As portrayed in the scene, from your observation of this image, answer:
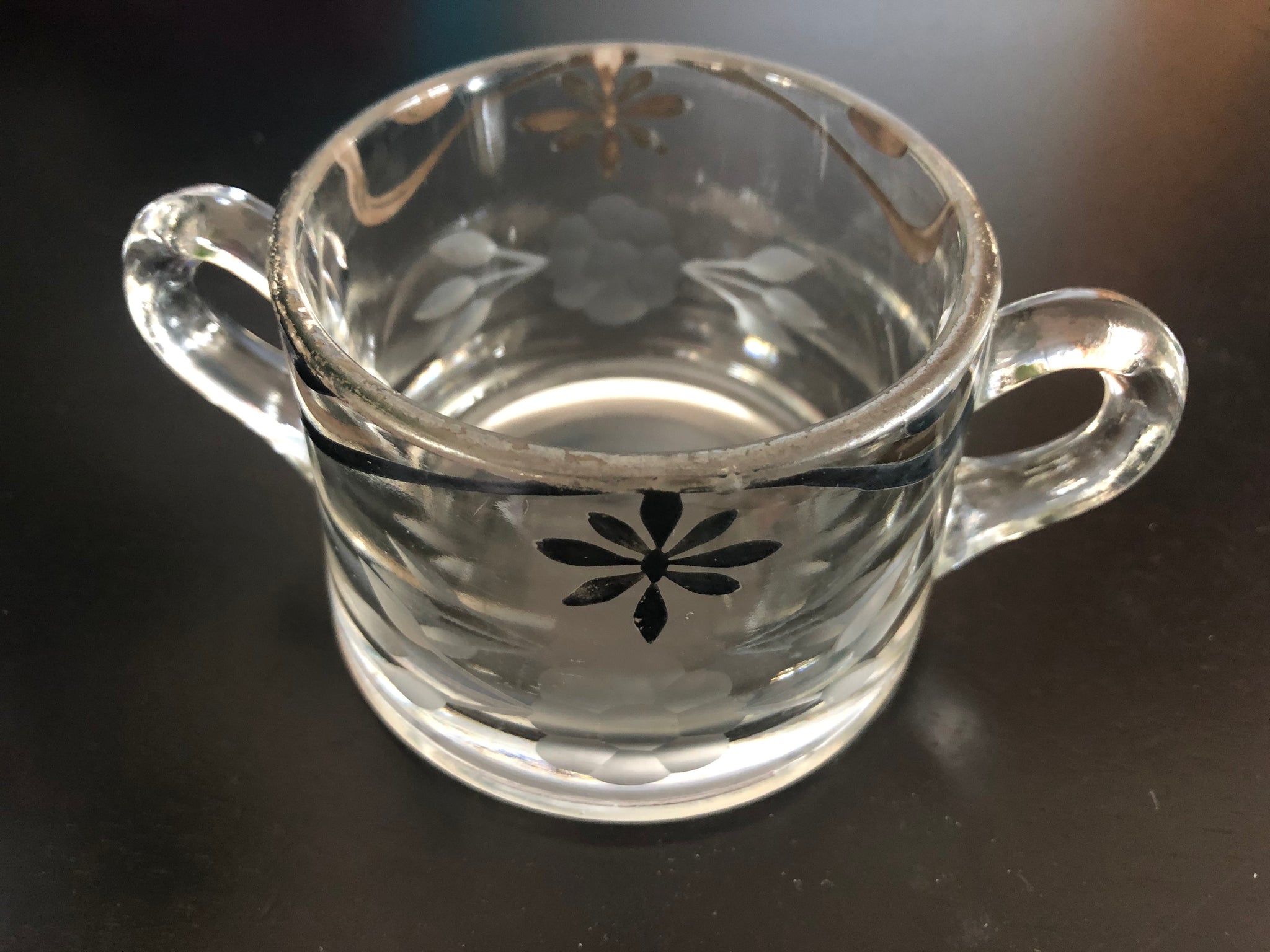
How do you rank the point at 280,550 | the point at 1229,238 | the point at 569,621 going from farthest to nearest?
the point at 1229,238 < the point at 280,550 < the point at 569,621

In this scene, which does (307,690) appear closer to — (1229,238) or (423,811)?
(423,811)

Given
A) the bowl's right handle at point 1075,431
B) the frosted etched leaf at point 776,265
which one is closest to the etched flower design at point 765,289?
the frosted etched leaf at point 776,265

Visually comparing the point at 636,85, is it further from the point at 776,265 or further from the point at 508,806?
the point at 508,806

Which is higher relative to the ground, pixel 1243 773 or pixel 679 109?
pixel 679 109

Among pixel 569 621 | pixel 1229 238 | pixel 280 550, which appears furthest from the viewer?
pixel 1229 238

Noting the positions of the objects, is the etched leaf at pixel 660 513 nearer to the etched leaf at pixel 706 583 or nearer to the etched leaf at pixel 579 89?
the etched leaf at pixel 706 583

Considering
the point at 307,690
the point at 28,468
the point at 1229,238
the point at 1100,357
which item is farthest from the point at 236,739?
the point at 1229,238

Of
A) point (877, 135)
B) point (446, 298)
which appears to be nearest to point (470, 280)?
point (446, 298)
